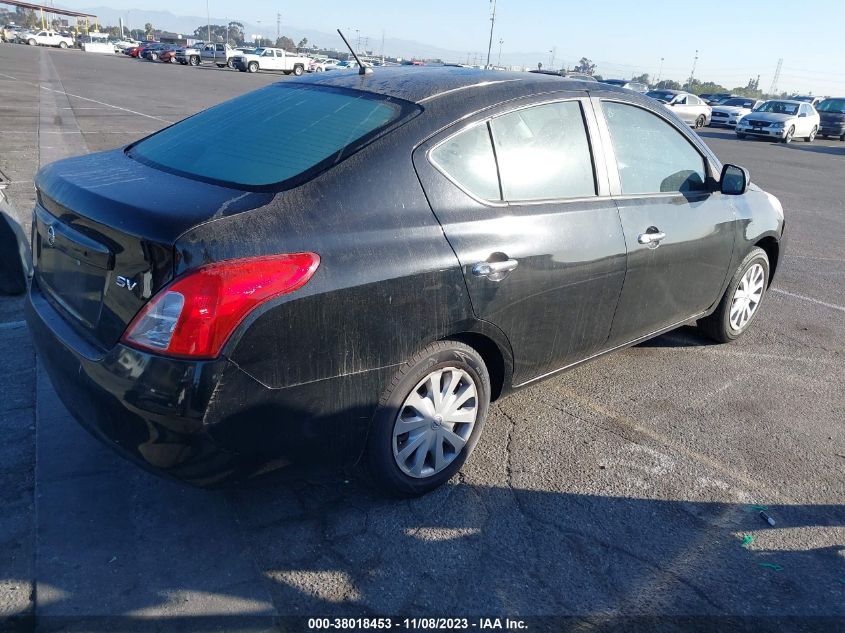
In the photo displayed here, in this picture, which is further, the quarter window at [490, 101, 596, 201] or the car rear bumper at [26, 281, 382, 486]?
the quarter window at [490, 101, 596, 201]

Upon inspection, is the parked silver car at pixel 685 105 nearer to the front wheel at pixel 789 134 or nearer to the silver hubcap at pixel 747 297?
the front wheel at pixel 789 134

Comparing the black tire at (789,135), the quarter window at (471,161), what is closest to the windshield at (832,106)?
the black tire at (789,135)

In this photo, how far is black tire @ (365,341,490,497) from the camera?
2.77 metres

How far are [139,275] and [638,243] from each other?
2488 millimetres

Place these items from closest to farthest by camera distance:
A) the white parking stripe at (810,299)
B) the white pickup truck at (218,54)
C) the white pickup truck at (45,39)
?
the white parking stripe at (810,299), the white pickup truck at (218,54), the white pickup truck at (45,39)

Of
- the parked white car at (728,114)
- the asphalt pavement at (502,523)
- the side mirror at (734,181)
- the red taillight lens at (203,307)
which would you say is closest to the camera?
the red taillight lens at (203,307)

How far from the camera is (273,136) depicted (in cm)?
306

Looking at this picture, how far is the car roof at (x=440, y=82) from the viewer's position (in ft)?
10.3

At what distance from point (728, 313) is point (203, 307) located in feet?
12.9

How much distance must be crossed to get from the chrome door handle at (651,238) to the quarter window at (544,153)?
15.2 inches

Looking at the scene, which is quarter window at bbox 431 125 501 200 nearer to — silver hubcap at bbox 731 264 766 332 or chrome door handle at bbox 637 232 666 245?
chrome door handle at bbox 637 232 666 245

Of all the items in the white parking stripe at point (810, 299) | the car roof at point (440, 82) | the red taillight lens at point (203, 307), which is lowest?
the white parking stripe at point (810, 299)

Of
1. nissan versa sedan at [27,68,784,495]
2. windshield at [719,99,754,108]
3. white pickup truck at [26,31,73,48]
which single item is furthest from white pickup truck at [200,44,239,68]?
nissan versa sedan at [27,68,784,495]

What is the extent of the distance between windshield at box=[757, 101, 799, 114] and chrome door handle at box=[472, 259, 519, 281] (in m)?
29.2
